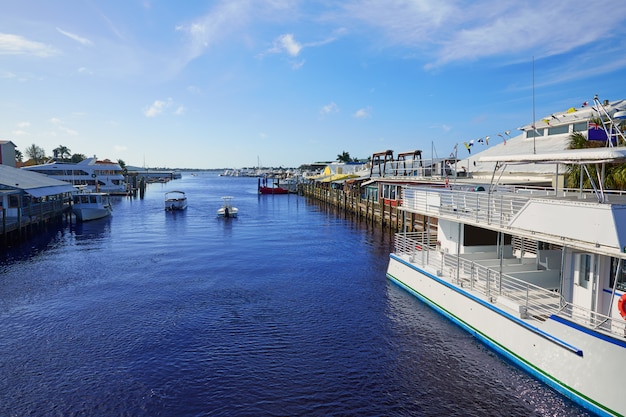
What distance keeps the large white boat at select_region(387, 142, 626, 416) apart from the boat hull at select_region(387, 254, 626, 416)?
0.03m

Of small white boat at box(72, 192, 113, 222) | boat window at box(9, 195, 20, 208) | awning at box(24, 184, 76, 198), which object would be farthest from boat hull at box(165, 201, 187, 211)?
boat window at box(9, 195, 20, 208)

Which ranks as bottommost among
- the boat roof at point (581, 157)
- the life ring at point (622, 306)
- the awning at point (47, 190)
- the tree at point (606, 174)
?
the life ring at point (622, 306)

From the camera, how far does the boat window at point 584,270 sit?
530 inches

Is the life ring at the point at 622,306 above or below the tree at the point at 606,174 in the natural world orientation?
below

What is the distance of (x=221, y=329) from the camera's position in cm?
1847

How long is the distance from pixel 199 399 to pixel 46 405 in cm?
465

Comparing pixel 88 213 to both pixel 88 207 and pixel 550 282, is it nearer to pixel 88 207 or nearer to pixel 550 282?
pixel 88 207

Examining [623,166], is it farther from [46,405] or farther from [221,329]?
[46,405]

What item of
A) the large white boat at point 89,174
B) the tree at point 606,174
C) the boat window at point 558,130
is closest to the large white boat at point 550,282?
the tree at point 606,174

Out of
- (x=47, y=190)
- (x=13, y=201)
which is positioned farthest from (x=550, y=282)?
(x=47, y=190)

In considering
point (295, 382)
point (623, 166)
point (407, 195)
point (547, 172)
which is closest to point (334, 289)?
point (407, 195)

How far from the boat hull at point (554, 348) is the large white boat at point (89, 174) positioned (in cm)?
9438

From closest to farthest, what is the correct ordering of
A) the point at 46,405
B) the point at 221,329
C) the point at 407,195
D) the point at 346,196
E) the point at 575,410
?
the point at 575,410 → the point at 46,405 → the point at 221,329 → the point at 407,195 → the point at 346,196

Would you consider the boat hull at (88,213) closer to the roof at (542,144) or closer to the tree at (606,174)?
the roof at (542,144)
